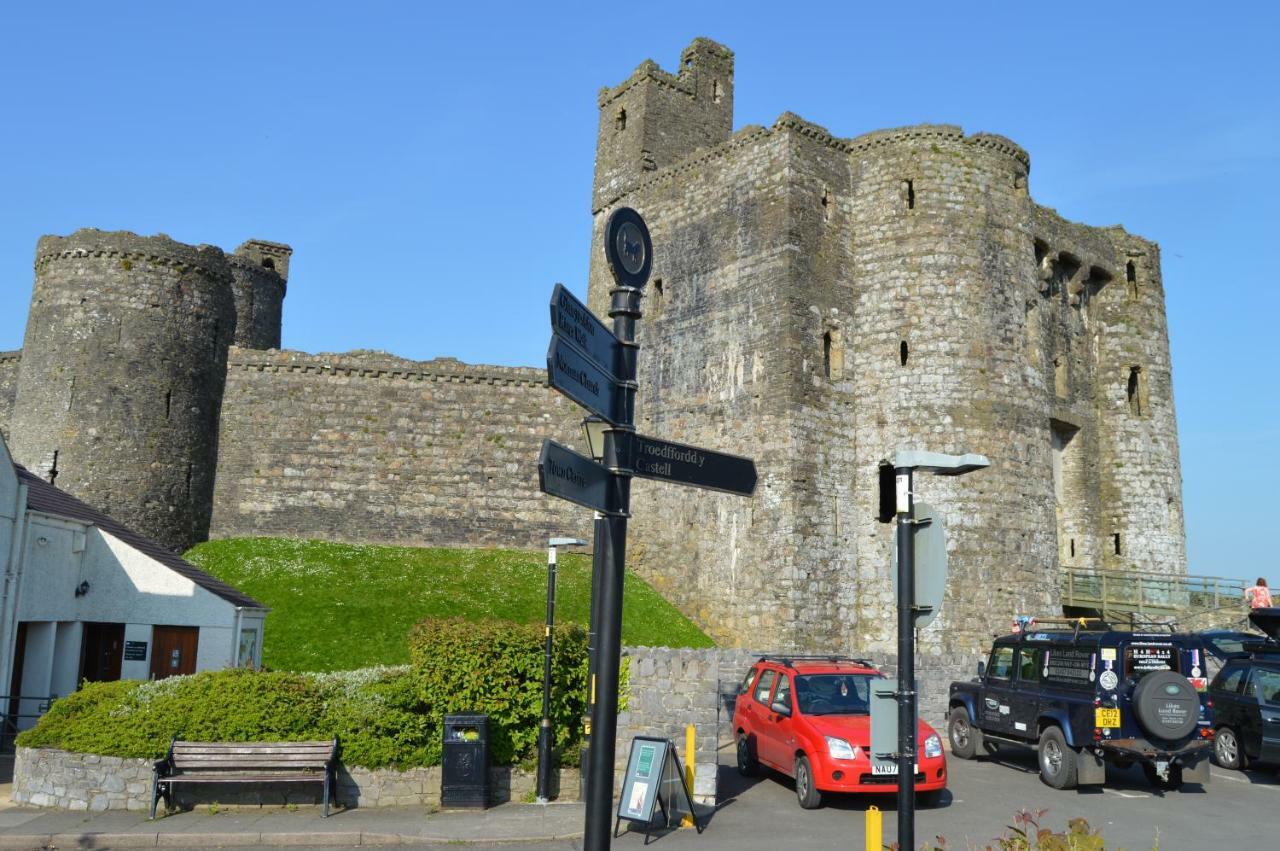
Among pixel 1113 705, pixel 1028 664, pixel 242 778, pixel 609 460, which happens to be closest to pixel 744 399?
pixel 1028 664

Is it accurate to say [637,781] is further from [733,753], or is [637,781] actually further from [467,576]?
[467,576]

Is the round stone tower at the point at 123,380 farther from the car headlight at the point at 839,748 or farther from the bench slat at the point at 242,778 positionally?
the car headlight at the point at 839,748

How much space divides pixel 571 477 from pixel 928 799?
10.5 metres

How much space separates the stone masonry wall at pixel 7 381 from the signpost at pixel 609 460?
36.7 metres

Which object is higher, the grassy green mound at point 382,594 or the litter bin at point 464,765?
the grassy green mound at point 382,594

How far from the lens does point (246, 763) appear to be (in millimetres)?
12758

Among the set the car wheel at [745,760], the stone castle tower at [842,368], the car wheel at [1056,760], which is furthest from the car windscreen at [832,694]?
the stone castle tower at [842,368]

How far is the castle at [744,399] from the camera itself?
2769cm

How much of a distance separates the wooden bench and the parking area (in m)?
3.50

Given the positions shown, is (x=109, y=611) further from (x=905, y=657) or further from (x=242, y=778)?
(x=905, y=657)

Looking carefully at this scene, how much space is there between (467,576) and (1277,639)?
19.9m

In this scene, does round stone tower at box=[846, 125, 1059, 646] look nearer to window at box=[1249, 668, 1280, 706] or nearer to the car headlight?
window at box=[1249, 668, 1280, 706]

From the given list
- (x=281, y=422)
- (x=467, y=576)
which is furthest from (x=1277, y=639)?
(x=281, y=422)

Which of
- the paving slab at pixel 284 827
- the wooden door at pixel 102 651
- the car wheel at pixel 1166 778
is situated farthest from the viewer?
the wooden door at pixel 102 651
